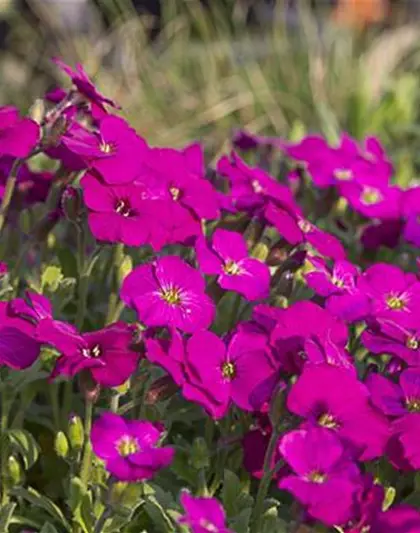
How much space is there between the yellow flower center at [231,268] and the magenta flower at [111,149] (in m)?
0.18

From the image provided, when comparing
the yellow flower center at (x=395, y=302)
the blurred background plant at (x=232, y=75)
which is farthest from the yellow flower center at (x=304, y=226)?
the blurred background plant at (x=232, y=75)

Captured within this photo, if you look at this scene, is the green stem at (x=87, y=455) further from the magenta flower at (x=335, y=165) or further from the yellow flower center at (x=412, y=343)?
the magenta flower at (x=335, y=165)

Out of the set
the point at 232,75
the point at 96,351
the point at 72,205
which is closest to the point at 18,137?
the point at 72,205

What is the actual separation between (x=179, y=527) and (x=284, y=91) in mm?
4037

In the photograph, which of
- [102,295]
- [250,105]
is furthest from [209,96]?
[102,295]

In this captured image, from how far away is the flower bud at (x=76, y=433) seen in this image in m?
1.44

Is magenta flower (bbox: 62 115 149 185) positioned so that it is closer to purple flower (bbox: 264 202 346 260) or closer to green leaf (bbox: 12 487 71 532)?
purple flower (bbox: 264 202 346 260)

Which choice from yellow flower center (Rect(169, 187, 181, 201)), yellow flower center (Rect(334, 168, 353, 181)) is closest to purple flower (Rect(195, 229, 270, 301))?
yellow flower center (Rect(169, 187, 181, 201))

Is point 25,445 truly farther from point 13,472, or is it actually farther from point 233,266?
point 233,266

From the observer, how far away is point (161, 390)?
4.71 ft

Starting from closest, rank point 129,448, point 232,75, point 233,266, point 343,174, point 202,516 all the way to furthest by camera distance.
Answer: point 202,516 < point 129,448 < point 233,266 < point 343,174 < point 232,75

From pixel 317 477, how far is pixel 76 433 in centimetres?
36

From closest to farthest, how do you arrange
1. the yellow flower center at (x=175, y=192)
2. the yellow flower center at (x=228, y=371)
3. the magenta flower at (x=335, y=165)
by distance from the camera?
1. the yellow flower center at (x=228, y=371)
2. the yellow flower center at (x=175, y=192)
3. the magenta flower at (x=335, y=165)

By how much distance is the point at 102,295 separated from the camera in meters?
1.93
